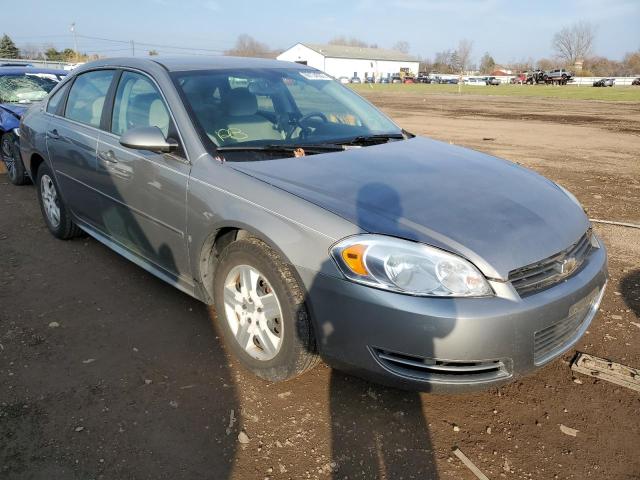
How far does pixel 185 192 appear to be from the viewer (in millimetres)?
2961

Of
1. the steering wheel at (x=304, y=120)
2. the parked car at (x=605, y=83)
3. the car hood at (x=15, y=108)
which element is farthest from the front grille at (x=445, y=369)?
the parked car at (x=605, y=83)

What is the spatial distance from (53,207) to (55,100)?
101cm

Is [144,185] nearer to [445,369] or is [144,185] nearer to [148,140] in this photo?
[148,140]

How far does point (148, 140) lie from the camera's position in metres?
2.92

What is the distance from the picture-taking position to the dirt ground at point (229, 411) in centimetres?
224

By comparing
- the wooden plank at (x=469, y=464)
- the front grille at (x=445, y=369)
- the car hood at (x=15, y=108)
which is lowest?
the wooden plank at (x=469, y=464)

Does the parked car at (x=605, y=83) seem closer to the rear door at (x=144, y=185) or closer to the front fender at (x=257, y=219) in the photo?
the rear door at (x=144, y=185)

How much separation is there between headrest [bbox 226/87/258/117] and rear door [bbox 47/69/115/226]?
1161 millimetres

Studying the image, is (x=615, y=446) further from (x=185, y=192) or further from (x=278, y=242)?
(x=185, y=192)

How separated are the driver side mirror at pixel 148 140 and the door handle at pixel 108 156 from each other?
25.2 inches

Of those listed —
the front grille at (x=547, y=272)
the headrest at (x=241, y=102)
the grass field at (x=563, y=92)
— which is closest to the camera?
the front grille at (x=547, y=272)

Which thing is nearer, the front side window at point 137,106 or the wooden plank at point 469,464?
the wooden plank at point 469,464

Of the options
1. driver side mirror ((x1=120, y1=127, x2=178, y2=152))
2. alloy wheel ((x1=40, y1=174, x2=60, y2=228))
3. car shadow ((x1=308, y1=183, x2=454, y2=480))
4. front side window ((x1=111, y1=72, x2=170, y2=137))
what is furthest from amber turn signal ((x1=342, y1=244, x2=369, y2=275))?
alloy wheel ((x1=40, y1=174, x2=60, y2=228))

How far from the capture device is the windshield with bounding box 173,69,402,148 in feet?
10.3
